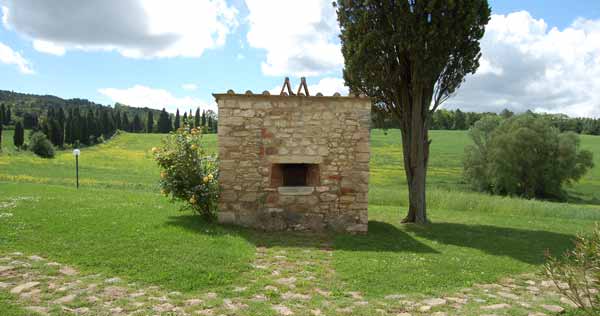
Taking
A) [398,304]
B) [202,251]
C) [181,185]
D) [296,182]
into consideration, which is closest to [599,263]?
[398,304]

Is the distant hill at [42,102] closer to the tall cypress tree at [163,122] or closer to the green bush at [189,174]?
the tall cypress tree at [163,122]

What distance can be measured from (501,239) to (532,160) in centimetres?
2557

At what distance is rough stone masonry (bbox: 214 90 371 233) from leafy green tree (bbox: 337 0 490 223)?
7.40 feet

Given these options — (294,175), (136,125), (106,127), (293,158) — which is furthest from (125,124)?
(293,158)

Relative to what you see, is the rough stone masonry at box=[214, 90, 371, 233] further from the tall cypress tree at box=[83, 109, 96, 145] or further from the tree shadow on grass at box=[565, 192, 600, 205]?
the tall cypress tree at box=[83, 109, 96, 145]

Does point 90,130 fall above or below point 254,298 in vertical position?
above

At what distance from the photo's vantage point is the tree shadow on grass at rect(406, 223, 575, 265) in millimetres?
8684

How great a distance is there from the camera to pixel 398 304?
17.3ft

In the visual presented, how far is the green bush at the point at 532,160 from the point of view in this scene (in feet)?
103

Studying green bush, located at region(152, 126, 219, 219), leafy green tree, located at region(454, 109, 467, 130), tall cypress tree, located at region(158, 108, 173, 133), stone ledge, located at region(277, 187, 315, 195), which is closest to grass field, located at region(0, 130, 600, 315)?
green bush, located at region(152, 126, 219, 219)

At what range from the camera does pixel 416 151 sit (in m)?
11.7

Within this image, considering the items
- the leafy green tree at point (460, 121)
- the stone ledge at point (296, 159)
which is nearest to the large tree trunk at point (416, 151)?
the stone ledge at point (296, 159)

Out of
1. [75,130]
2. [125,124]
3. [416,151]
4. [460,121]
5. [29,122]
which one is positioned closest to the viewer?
[416,151]

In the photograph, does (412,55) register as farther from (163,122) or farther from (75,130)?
(163,122)
